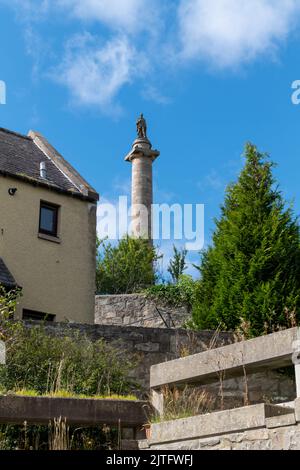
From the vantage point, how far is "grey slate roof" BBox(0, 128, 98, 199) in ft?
64.7

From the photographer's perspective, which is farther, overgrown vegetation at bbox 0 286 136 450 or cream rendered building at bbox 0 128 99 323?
cream rendered building at bbox 0 128 99 323

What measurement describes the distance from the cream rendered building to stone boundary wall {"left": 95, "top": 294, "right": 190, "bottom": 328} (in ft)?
8.12

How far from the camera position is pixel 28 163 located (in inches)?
817

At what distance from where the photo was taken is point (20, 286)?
18250mm

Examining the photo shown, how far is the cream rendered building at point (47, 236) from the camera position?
1873 centimetres

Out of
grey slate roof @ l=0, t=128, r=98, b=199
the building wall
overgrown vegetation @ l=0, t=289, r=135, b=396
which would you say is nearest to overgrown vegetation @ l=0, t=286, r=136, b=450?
overgrown vegetation @ l=0, t=289, r=135, b=396

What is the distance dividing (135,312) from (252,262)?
7.36m

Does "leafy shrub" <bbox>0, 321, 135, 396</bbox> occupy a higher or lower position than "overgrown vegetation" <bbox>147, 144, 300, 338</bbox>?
lower

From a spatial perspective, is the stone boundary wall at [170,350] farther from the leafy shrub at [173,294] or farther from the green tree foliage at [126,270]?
the green tree foliage at [126,270]

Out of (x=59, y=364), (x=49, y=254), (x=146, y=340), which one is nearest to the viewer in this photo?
(x=59, y=364)

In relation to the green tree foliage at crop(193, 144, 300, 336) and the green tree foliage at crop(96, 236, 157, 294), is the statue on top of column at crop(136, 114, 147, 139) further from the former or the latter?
the green tree foliage at crop(193, 144, 300, 336)

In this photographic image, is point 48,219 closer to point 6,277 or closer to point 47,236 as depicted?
point 47,236

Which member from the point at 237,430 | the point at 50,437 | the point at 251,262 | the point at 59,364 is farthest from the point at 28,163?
the point at 237,430
